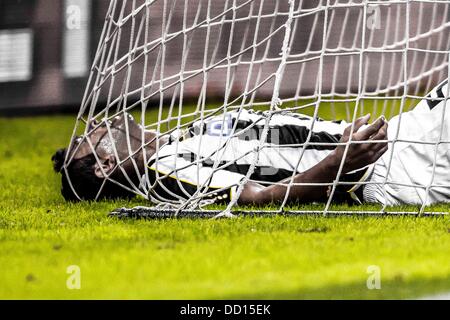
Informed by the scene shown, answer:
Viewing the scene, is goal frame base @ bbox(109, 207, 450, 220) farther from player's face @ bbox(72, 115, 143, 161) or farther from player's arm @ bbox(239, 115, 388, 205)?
player's face @ bbox(72, 115, 143, 161)

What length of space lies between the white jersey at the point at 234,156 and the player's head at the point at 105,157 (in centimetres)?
20

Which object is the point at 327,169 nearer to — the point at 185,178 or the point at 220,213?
the point at 220,213

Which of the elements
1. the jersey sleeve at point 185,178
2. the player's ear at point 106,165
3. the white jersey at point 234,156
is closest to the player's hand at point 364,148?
the white jersey at point 234,156

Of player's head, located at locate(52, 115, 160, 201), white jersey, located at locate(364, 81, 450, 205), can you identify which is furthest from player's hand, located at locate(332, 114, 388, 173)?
player's head, located at locate(52, 115, 160, 201)

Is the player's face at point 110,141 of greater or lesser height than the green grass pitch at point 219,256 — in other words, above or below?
above

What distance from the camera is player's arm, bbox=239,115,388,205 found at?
522 centimetres

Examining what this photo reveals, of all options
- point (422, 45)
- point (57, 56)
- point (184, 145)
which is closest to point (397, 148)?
point (184, 145)

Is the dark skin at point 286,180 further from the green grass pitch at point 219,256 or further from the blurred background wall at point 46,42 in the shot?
the blurred background wall at point 46,42

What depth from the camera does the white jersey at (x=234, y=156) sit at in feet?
17.9

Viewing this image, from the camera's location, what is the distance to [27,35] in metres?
11.2

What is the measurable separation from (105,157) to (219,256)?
1.81 m

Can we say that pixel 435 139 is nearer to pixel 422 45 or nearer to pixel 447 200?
pixel 447 200

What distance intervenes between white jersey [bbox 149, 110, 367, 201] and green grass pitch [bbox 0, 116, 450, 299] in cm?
36

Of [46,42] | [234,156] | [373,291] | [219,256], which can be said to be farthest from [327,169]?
[46,42]
